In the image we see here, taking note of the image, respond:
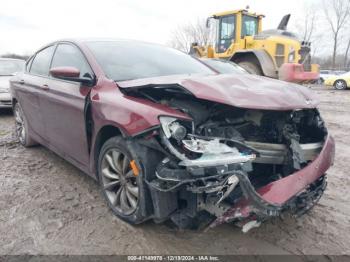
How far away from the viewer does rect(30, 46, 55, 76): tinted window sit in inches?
166

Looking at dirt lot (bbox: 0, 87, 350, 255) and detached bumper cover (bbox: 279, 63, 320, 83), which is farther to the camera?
detached bumper cover (bbox: 279, 63, 320, 83)

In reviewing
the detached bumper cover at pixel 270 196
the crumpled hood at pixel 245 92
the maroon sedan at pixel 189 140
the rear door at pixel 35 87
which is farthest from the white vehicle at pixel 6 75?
the detached bumper cover at pixel 270 196

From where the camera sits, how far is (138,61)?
3.45 m

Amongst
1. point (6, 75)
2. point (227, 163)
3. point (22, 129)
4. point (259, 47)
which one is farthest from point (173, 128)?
point (259, 47)

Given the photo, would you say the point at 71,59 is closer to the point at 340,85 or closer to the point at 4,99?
the point at 4,99

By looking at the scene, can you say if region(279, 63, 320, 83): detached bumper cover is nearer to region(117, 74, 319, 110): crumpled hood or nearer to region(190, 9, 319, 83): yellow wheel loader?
region(190, 9, 319, 83): yellow wheel loader

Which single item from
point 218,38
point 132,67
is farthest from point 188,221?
point 218,38

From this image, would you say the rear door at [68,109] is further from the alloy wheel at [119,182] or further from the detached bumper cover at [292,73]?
the detached bumper cover at [292,73]

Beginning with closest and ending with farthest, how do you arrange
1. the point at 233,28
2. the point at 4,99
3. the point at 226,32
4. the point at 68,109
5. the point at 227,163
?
1. the point at 227,163
2. the point at 68,109
3. the point at 4,99
4. the point at 233,28
5. the point at 226,32

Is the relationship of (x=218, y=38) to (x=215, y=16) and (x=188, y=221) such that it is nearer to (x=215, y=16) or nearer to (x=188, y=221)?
(x=215, y=16)

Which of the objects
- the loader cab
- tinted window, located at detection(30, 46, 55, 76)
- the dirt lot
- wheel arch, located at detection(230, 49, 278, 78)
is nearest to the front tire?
the dirt lot

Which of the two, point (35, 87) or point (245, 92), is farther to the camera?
point (35, 87)

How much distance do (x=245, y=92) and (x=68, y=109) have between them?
184cm

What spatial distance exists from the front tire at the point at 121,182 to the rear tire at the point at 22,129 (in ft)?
7.78
